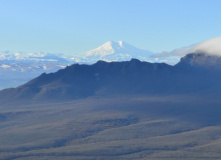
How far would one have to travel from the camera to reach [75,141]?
142875 millimetres

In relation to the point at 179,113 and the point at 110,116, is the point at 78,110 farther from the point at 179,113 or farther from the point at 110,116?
the point at 179,113

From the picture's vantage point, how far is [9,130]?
6304 inches

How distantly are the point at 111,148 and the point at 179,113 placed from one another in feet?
219

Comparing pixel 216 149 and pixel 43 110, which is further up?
pixel 43 110

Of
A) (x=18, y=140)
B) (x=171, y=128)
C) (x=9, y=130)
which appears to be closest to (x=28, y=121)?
(x=9, y=130)

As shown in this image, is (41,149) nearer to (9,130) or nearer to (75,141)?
(75,141)

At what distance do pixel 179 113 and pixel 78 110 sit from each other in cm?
3573

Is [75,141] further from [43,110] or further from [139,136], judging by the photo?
[43,110]

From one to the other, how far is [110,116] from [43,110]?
100 ft

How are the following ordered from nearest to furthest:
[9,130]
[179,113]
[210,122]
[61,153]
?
[61,153], [9,130], [210,122], [179,113]

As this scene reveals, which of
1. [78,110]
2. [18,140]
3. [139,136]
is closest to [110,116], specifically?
[78,110]

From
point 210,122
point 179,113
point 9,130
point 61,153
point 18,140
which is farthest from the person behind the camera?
point 179,113

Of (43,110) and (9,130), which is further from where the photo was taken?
(43,110)

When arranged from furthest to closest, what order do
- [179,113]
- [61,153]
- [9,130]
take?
[179,113] → [9,130] → [61,153]
